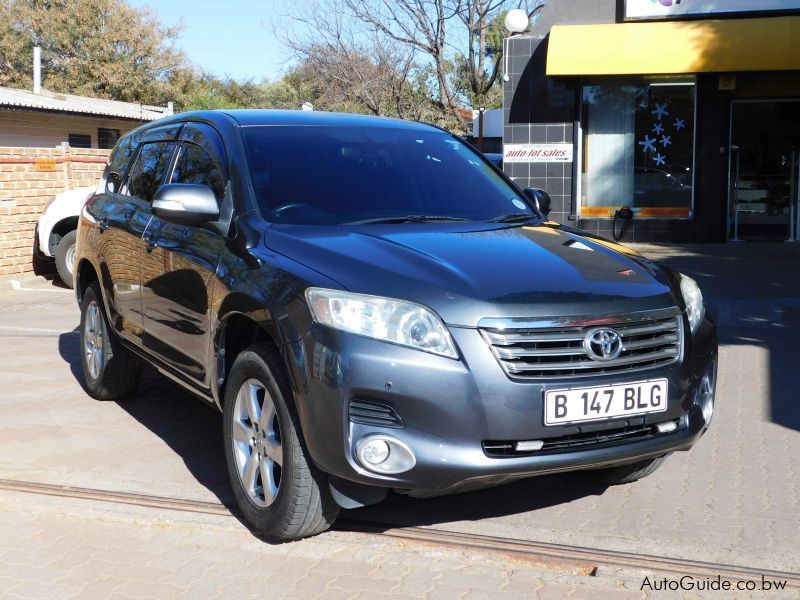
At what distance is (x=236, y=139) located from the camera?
15.8 feet

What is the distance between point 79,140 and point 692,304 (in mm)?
31835

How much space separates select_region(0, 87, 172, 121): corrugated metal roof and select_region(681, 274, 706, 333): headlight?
2392cm

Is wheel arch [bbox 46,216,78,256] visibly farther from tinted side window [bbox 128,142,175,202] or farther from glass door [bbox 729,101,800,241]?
glass door [bbox 729,101,800,241]

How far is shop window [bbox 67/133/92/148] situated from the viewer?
32.8 meters

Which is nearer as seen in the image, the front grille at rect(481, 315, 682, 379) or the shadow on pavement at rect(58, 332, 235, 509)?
the front grille at rect(481, 315, 682, 379)

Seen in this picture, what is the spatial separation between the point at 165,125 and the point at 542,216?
230 centimetres

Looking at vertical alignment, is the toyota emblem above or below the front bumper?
above

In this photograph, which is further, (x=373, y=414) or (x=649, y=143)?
(x=649, y=143)

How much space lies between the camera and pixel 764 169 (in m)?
17.0

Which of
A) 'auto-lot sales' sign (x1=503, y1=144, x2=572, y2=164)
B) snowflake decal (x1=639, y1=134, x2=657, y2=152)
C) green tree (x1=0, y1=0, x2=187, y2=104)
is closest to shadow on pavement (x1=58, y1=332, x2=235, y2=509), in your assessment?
'auto-lot sales' sign (x1=503, y1=144, x2=572, y2=164)

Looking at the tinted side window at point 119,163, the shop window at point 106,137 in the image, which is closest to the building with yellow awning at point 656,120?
the tinted side window at point 119,163

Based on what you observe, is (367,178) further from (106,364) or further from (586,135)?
(586,135)

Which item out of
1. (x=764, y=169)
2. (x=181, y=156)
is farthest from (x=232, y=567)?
(x=764, y=169)

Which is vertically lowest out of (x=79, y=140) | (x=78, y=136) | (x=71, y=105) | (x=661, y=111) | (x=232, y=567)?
(x=232, y=567)
